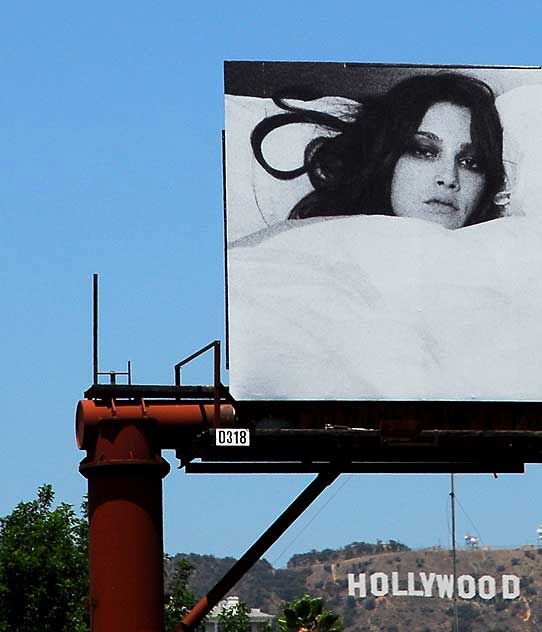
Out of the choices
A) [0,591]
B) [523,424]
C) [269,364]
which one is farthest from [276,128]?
[0,591]

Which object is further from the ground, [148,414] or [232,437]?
[148,414]

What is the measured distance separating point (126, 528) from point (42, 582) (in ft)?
102

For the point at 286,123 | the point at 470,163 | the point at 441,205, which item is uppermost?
the point at 286,123

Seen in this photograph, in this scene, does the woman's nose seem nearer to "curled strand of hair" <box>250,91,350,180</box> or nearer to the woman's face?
the woman's face

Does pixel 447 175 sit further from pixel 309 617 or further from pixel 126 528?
pixel 309 617

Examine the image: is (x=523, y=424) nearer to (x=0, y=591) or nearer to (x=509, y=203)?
(x=509, y=203)

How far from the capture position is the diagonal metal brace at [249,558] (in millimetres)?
24109

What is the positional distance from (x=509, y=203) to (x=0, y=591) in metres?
31.3

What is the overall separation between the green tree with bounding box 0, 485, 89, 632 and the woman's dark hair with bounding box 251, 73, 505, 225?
98.1 feet

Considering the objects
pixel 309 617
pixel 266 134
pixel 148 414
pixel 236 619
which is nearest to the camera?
pixel 148 414

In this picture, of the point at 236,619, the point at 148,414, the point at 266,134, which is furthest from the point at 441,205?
the point at 236,619

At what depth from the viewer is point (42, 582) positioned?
53938 mm

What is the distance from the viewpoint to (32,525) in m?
56.2

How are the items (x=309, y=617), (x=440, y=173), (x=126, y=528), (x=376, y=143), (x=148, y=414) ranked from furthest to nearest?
1. (x=309, y=617)
2. (x=440, y=173)
3. (x=376, y=143)
4. (x=148, y=414)
5. (x=126, y=528)
